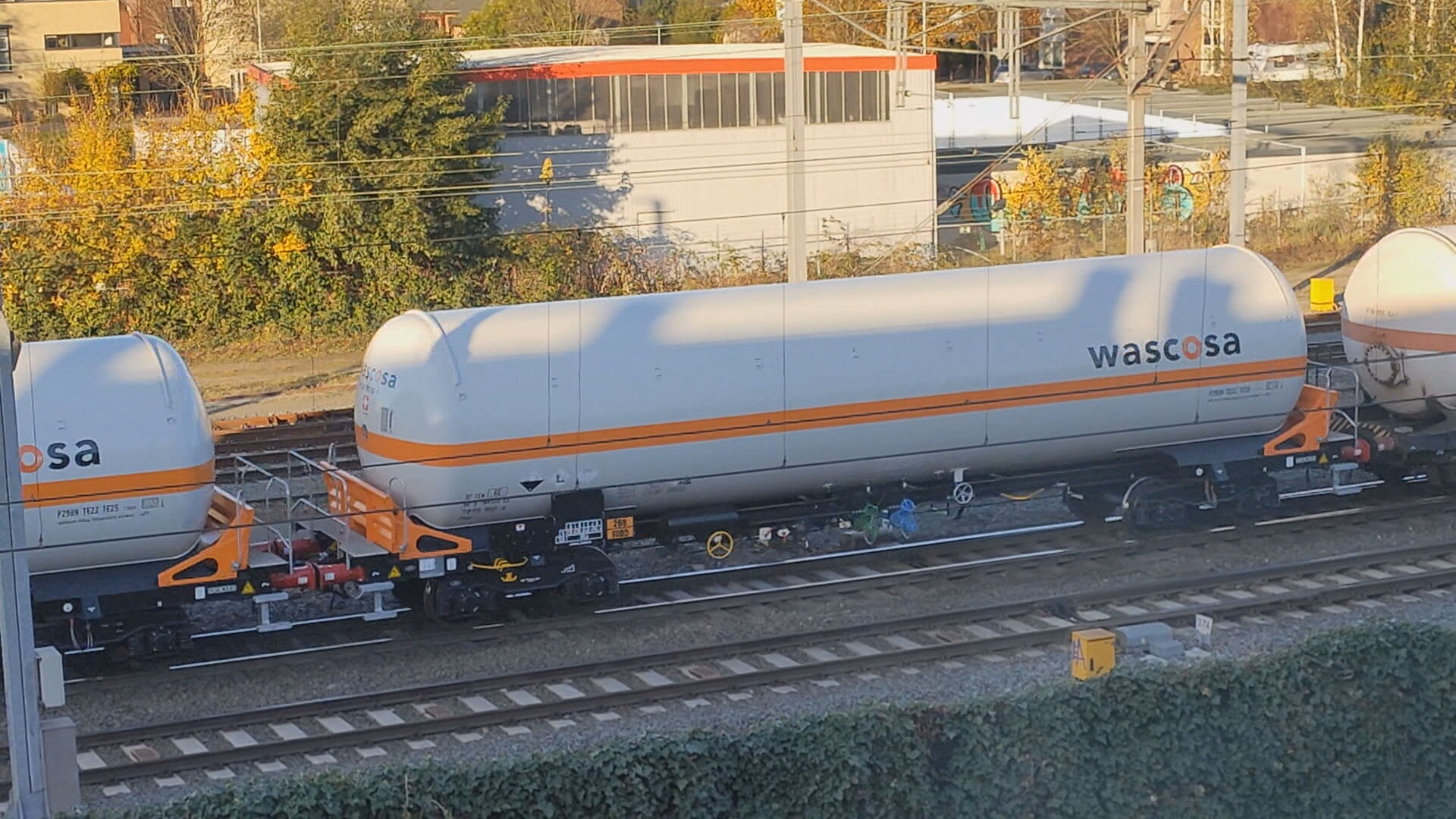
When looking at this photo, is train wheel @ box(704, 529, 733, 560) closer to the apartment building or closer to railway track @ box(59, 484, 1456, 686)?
railway track @ box(59, 484, 1456, 686)

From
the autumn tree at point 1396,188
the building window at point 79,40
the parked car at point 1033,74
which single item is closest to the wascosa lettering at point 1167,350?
the autumn tree at point 1396,188

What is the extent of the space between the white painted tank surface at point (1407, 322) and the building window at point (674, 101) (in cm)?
2015

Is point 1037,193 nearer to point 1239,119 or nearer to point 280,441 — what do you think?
point 1239,119

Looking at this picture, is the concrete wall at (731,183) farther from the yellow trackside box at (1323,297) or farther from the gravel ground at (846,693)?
the gravel ground at (846,693)

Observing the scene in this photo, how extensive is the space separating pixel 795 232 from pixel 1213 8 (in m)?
45.8

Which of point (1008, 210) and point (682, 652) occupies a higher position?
point (1008, 210)

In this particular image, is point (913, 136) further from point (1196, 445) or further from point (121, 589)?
point (121, 589)

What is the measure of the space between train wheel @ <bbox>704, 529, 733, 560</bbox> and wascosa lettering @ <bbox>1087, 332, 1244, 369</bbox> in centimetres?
429

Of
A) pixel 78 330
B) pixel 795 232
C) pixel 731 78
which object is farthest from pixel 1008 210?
pixel 78 330

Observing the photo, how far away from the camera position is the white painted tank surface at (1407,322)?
18.9m

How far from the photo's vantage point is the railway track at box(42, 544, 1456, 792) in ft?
43.1

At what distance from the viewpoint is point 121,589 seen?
47.5 feet

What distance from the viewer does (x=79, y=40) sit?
59812 mm

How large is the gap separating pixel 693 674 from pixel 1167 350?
658 cm
